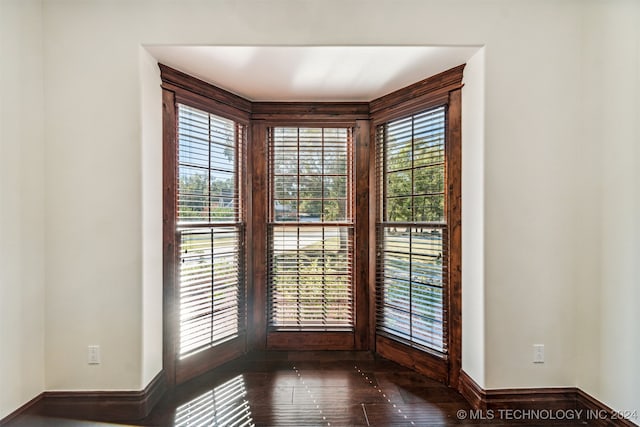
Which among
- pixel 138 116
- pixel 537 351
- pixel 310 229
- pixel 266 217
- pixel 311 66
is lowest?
pixel 537 351

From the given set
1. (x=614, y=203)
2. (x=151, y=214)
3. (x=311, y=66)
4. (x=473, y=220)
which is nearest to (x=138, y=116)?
(x=151, y=214)

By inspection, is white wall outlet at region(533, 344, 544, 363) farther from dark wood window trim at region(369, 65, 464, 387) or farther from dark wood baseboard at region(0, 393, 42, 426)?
dark wood baseboard at region(0, 393, 42, 426)

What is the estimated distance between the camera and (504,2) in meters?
2.11

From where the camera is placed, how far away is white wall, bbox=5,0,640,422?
2.09 meters

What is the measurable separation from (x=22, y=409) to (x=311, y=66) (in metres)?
2.78

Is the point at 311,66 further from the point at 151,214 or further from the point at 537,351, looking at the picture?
the point at 537,351

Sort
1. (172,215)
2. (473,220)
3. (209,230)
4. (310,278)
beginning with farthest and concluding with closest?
(310,278) < (209,230) < (172,215) < (473,220)

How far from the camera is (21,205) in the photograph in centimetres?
200

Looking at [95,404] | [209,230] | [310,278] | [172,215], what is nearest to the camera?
[95,404]

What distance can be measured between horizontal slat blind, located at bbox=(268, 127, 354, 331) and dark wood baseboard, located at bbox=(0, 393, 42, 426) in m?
1.59

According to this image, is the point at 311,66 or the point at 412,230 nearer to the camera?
the point at 311,66

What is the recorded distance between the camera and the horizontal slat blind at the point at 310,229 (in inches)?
116

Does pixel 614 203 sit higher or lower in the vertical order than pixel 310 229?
higher

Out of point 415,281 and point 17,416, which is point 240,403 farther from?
point 415,281
